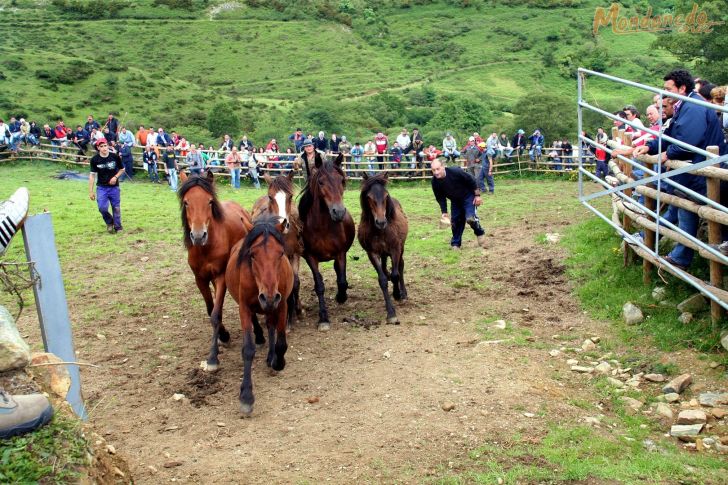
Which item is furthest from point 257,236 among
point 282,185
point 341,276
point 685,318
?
point 685,318

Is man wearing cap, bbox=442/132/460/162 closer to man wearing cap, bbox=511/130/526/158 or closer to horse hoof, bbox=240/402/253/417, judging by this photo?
man wearing cap, bbox=511/130/526/158

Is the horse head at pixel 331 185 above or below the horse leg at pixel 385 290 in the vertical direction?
above

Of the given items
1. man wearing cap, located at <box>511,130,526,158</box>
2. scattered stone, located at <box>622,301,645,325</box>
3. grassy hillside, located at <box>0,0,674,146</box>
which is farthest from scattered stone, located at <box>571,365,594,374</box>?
grassy hillside, located at <box>0,0,674,146</box>

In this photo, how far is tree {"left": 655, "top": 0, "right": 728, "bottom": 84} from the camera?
1457 inches

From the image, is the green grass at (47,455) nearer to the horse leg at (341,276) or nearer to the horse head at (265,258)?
the horse head at (265,258)

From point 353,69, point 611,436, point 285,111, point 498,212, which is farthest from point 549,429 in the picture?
point 353,69

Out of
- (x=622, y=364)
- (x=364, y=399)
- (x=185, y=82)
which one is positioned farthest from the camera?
(x=185, y=82)

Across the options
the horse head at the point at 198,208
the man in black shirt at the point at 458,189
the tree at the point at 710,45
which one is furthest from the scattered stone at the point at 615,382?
the tree at the point at 710,45

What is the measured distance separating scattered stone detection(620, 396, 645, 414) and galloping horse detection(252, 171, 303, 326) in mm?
4048

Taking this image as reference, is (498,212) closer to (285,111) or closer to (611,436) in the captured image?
(611,436)

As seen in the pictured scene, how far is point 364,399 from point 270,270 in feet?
5.31

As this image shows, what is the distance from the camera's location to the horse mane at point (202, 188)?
8.50 metres

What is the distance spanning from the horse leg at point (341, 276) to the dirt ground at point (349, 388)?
0.61ft

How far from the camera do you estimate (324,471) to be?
228 inches
